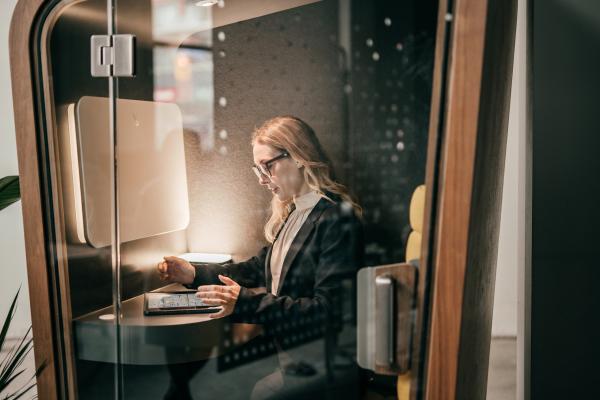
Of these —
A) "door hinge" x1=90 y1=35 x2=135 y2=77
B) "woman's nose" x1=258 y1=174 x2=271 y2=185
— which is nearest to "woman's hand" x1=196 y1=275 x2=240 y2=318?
"woman's nose" x1=258 y1=174 x2=271 y2=185

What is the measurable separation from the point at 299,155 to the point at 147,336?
622 millimetres

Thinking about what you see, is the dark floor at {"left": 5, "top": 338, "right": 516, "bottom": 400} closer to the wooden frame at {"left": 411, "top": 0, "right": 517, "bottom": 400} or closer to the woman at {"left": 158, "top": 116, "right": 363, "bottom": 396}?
the woman at {"left": 158, "top": 116, "right": 363, "bottom": 396}

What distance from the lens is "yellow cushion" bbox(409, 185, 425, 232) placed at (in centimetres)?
120

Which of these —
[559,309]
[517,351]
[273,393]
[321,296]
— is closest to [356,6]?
[321,296]

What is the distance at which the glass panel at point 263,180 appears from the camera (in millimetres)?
1234

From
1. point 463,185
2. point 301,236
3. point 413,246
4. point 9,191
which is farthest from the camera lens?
point 9,191

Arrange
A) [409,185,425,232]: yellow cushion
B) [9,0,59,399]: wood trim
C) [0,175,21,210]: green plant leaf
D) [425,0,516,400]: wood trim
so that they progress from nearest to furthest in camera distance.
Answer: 1. [425,0,516,400]: wood trim
2. [409,185,425,232]: yellow cushion
3. [9,0,59,399]: wood trim
4. [0,175,21,210]: green plant leaf

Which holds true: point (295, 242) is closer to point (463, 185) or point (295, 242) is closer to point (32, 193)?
point (463, 185)

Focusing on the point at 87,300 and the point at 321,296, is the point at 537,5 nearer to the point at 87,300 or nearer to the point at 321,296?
the point at 321,296

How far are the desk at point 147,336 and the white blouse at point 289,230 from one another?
7.3 inches

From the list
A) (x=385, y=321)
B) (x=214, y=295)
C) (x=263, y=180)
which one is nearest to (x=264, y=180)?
(x=263, y=180)

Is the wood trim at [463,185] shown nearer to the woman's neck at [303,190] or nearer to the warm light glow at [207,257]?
the woman's neck at [303,190]

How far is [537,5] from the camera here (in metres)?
1.59

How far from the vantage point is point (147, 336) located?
148cm
